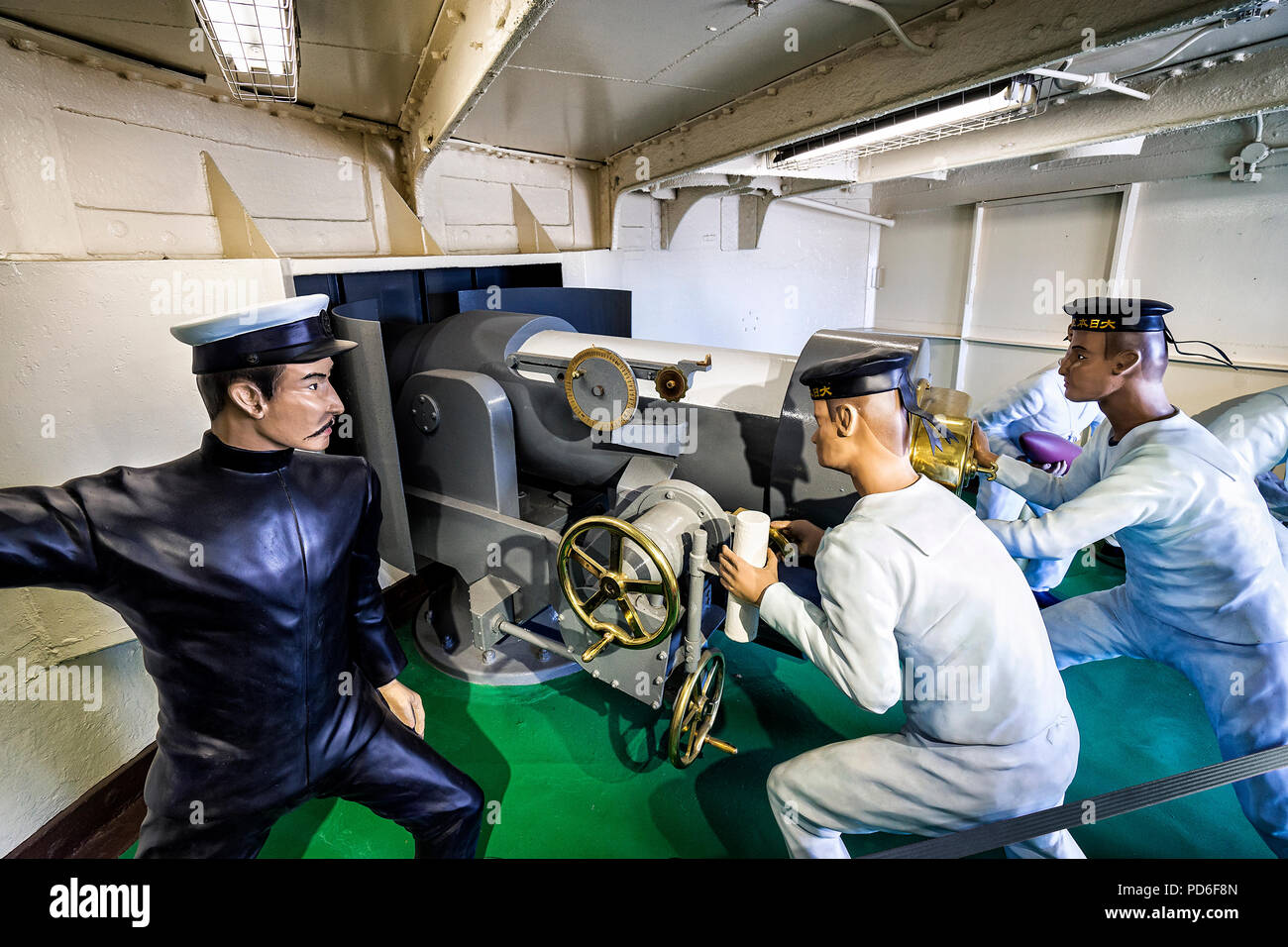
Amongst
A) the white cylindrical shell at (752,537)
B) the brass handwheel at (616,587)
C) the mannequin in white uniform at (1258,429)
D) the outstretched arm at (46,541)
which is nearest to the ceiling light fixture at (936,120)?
the mannequin in white uniform at (1258,429)

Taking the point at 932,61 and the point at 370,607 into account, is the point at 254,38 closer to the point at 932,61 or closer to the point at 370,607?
the point at 370,607

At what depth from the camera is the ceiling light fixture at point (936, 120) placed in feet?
9.41

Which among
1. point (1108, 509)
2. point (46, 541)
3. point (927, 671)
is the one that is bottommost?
point (927, 671)

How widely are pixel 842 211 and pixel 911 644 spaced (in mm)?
6541

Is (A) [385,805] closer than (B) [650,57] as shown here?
Yes

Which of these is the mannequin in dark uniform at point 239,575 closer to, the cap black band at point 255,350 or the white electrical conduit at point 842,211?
the cap black band at point 255,350

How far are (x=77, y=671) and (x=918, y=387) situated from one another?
297 cm

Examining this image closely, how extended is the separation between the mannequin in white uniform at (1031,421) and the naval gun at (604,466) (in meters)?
2.00

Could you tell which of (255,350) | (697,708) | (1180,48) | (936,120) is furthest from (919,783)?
(1180,48)

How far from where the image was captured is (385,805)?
1617 mm

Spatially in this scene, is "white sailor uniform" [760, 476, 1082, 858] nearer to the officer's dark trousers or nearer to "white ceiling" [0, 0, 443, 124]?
the officer's dark trousers

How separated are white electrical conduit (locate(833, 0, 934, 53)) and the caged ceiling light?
1.78 m

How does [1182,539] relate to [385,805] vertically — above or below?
above

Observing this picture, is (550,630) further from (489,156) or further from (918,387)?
(489,156)
